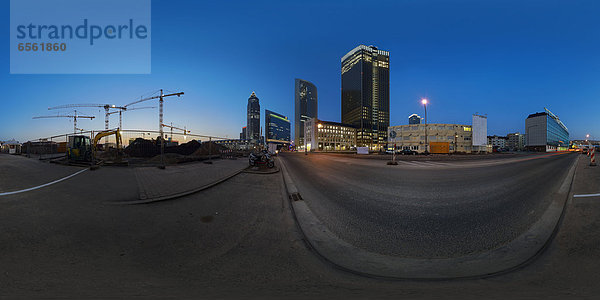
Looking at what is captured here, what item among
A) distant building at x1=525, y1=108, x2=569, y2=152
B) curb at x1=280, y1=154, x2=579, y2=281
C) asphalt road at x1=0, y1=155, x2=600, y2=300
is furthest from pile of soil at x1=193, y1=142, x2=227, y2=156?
distant building at x1=525, y1=108, x2=569, y2=152

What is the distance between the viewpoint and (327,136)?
12456cm

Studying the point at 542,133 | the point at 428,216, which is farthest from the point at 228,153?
the point at 542,133

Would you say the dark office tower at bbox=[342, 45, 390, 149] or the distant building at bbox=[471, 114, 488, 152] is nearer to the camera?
the distant building at bbox=[471, 114, 488, 152]

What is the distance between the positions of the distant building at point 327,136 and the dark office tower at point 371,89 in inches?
958

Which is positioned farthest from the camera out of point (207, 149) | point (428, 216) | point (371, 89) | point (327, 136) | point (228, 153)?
point (371, 89)

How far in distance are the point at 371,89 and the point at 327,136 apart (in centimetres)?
6836

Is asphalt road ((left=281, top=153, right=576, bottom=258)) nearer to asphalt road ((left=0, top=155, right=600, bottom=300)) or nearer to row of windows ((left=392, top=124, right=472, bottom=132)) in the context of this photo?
asphalt road ((left=0, top=155, right=600, bottom=300))

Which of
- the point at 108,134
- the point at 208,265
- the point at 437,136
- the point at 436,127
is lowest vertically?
the point at 208,265

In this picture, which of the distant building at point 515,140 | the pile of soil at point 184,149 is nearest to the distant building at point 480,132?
the pile of soil at point 184,149

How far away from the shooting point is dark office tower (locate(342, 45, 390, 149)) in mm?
160500

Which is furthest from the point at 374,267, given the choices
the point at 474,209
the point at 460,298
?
the point at 474,209

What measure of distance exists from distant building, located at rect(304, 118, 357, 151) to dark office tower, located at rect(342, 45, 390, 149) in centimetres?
2434

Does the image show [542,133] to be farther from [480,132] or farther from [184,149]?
[184,149]

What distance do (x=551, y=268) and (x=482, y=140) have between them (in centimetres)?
8710
